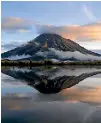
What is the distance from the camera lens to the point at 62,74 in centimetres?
582

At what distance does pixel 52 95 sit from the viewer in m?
4.29

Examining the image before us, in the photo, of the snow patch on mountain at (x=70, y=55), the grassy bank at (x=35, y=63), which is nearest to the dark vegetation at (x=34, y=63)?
the grassy bank at (x=35, y=63)

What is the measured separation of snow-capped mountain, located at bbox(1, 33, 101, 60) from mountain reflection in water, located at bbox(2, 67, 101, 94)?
11.3 inches

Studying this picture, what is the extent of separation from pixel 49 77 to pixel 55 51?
0.55 metres

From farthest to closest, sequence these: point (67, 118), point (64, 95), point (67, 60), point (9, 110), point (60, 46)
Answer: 1. point (60, 46)
2. point (67, 60)
3. point (64, 95)
4. point (9, 110)
5. point (67, 118)

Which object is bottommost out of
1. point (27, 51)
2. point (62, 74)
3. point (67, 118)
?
point (67, 118)

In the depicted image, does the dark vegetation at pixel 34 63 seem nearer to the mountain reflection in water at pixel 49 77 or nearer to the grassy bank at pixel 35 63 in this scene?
the grassy bank at pixel 35 63

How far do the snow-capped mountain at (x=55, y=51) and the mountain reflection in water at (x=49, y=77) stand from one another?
0.94 ft

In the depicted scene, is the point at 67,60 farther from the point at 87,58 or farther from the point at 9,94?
the point at 9,94

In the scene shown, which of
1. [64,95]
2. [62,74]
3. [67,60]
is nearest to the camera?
[64,95]

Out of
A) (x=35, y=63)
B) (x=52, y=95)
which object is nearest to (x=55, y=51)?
(x=35, y=63)

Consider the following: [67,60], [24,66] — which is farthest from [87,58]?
[24,66]

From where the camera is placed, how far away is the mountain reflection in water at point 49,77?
5.09 m

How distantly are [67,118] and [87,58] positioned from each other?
244cm
